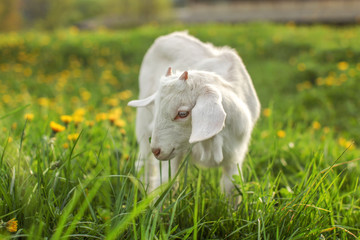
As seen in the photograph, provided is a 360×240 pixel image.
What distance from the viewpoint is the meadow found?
157 centimetres

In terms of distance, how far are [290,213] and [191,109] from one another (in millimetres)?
691

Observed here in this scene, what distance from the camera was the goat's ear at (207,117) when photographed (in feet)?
4.66

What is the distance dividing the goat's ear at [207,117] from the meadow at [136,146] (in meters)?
0.18

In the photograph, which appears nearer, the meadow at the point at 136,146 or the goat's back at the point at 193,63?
the meadow at the point at 136,146

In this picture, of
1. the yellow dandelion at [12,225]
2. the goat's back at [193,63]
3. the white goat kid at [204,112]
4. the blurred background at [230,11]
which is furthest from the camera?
the blurred background at [230,11]

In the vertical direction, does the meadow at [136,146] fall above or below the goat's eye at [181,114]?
below

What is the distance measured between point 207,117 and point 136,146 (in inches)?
59.3

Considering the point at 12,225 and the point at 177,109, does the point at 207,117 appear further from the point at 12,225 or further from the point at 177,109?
the point at 12,225

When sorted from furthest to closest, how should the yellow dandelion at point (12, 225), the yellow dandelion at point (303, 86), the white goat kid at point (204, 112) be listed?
the yellow dandelion at point (303, 86), the white goat kid at point (204, 112), the yellow dandelion at point (12, 225)

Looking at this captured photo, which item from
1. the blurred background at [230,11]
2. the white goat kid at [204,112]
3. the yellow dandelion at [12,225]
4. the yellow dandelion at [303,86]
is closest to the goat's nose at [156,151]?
the white goat kid at [204,112]

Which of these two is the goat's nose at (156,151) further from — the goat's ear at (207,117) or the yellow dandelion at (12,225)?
the yellow dandelion at (12,225)

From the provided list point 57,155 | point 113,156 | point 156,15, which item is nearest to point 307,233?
point 113,156

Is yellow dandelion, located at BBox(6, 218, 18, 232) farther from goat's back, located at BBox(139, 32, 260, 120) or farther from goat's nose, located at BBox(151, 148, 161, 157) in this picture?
goat's back, located at BBox(139, 32, 260, 120)

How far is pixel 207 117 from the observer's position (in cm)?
146
